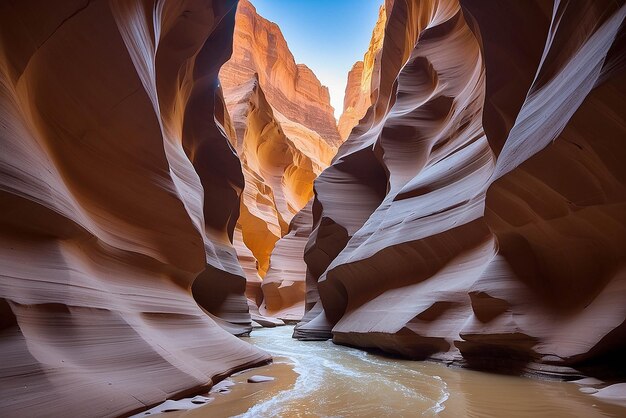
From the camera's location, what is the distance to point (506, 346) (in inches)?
197

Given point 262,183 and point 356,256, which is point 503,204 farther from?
point 262,183

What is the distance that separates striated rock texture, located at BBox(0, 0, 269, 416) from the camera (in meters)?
2.57

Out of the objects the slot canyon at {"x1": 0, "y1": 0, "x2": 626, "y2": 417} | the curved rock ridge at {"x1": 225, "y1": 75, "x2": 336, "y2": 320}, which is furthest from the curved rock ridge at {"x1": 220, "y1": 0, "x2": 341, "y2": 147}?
the slot canyon at {"x1": 0, "y1": 0, "x2": 626, "y2": 417}

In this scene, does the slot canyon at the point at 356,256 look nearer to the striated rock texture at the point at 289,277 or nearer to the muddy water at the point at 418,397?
the muddy water at the point at 418,397

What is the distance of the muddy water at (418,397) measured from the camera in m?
2.99

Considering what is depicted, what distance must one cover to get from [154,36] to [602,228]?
19.1 feet

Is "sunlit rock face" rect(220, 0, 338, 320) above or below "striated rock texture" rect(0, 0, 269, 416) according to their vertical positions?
above

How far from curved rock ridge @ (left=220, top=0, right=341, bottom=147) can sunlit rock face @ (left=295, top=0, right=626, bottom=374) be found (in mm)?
37616

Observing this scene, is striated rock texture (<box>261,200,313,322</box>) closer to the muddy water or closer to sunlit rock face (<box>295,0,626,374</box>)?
sunlit rock face (<box>295,0,626,374</box>)

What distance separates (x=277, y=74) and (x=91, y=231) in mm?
50298

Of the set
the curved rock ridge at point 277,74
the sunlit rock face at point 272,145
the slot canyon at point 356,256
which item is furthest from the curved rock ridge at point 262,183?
the curved rock ridge at point 277,74

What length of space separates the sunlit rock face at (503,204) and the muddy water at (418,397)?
73cm

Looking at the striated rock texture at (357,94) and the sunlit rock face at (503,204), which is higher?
the striated rock texture at (357,94)

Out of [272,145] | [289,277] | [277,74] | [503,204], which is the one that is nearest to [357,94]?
[277,74]
